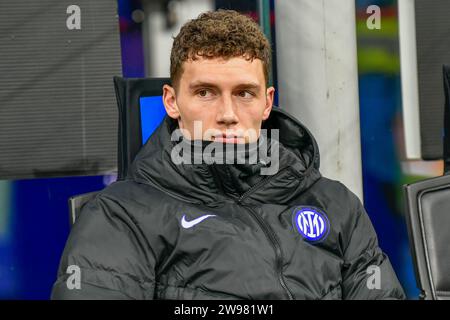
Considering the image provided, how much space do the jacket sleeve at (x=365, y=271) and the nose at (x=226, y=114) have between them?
44cm

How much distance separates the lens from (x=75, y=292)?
7.31 ft

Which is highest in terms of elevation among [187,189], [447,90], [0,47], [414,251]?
[0,47]

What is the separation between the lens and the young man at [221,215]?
91.0 inches

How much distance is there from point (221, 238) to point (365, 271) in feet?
1.34

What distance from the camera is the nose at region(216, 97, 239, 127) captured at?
2.42 meters

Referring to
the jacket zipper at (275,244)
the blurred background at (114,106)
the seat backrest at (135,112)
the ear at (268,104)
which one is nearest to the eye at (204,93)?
the ear at (268,104)

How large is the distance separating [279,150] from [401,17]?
1853 mm

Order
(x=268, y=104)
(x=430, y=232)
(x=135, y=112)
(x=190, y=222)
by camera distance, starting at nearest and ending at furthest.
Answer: (x=190, y=222), (x=268, y=104), (x=430, y=232), (x=135, y=112)

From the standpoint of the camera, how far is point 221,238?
2.36 m

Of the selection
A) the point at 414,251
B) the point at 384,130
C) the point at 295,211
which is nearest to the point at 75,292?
the point at 295,211

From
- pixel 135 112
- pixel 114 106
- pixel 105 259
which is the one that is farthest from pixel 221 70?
pixel 114 106

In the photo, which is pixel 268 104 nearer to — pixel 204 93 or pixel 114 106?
pixel 204 93

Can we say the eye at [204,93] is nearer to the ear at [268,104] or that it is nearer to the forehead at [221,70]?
the forehead at [221,70]

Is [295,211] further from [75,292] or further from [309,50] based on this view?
[309,50]
